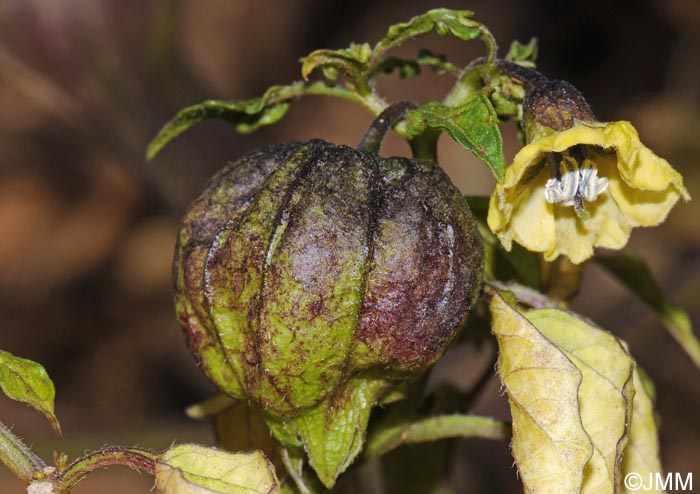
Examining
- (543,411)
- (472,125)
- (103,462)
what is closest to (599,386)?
(543,411)

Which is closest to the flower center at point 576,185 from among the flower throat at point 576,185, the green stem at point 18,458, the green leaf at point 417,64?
the flower throat at point 576,185

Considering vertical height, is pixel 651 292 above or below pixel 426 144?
below

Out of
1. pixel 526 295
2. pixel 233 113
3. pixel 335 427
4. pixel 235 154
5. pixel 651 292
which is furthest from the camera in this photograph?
pixel 235 154

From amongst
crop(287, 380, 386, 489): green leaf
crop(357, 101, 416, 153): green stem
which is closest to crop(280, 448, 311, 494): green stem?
crop(287, 380, 386, 489): green leaf

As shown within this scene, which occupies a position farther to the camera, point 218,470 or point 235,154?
point 235,154

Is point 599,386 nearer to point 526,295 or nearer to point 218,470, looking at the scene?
point 526,295

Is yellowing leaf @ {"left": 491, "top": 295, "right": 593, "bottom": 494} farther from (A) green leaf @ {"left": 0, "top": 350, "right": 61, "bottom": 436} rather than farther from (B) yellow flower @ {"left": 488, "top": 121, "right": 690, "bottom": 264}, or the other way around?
(A) green leaf @ {"left": 0, "top": 350, "right": 61, "bottom": 436}

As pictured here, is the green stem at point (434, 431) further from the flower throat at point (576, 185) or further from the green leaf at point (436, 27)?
the green leaf at point (436, 27)
